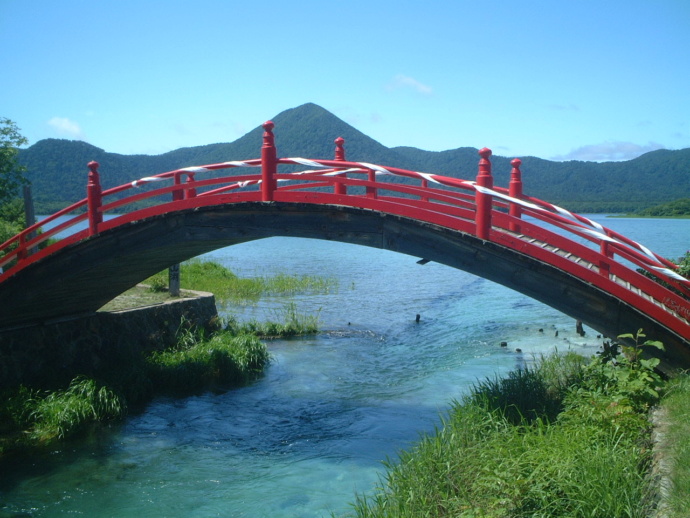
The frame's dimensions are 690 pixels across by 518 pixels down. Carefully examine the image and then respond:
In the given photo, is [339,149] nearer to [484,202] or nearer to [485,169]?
[485,169]

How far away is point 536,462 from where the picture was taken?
5.24 meters

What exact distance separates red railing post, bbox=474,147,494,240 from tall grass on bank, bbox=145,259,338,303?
1405 centimetres

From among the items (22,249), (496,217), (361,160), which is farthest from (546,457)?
(361,160)

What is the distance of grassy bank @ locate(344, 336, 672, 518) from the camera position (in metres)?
4.71

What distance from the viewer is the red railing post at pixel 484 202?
22.4 ft

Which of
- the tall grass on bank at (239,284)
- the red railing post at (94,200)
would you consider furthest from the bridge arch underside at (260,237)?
the tall grass on bank at (239,284)

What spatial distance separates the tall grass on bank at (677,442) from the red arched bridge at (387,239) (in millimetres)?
564

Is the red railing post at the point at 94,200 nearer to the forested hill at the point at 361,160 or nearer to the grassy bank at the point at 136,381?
the grassy bank at the point at 136,381

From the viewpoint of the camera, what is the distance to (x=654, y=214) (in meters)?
80.8

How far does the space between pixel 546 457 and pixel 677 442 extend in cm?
104

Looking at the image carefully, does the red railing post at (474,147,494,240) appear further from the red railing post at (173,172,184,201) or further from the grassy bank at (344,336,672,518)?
the red railing post at (173,172,184,201)

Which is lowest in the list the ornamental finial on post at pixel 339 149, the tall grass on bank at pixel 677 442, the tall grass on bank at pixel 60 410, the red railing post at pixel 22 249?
the tall grass on bank at pixel 60 410

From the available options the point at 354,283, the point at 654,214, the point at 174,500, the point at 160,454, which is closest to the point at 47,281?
the point at 160,454

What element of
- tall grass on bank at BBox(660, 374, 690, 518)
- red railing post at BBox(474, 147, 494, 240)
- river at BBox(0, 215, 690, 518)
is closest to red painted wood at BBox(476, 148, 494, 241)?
red railing post at BBox(474, 147, 494, 240)
